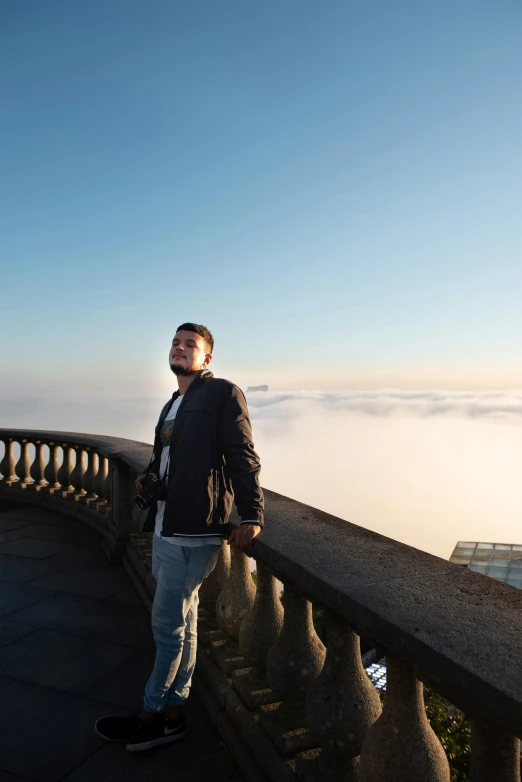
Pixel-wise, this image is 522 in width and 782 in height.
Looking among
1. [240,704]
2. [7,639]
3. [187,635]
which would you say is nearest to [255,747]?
[240,704]

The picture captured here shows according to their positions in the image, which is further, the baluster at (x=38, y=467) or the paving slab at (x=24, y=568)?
the baluster at (x=38, y=467)

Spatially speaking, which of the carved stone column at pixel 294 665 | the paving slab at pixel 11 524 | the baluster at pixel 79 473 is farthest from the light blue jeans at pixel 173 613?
the baluster at pixel 79 473

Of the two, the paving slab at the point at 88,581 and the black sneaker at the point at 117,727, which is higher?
the black sneaker at the point at 117,727

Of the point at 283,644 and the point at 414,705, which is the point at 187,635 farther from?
the point at 414,705

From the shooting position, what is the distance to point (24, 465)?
27.8 feet

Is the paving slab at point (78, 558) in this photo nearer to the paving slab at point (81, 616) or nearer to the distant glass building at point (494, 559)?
the paving slab at point (81, 616)

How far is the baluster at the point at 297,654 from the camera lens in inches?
84.6

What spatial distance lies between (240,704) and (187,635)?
1.33ft

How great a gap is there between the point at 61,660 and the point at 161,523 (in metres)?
1.52

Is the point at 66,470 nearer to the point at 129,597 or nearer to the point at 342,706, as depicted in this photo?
the point at 129,597

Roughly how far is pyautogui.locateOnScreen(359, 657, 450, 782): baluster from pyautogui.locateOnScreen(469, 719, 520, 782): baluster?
0.24m

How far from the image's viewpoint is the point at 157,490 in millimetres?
2557

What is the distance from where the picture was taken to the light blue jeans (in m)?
2.47

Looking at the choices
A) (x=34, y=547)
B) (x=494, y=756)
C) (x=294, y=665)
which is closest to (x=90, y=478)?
(x=34, y=547)
